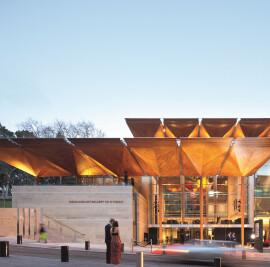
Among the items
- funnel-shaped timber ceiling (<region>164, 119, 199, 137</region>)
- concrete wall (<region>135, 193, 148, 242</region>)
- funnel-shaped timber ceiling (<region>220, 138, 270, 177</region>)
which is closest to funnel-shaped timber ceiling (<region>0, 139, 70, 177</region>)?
concrete wall (<region>135, 193, 148, 242</region>)

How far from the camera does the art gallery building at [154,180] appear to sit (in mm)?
39938

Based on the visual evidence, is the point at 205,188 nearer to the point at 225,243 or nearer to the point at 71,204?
the point at 71,204

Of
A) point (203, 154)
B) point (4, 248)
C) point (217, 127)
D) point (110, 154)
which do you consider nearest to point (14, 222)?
point (110, 154)

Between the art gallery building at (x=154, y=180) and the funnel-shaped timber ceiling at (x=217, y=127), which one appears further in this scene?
the funnel-shaped timber ceiling at (x=217, y=127)

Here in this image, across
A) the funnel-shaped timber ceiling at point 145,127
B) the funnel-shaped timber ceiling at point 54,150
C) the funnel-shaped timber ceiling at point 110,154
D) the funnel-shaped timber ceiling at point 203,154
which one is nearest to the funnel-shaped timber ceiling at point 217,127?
the funnel-shaped timber ceiling at point 145,127

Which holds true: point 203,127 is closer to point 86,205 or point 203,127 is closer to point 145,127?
point 145,127

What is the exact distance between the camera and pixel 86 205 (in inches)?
1587

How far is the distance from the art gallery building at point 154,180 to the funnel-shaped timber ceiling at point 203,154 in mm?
82

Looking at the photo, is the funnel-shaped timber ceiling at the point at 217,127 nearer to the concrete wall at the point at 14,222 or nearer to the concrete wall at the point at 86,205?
the concrete wall at the point at 86,205

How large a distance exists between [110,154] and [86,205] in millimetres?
5002

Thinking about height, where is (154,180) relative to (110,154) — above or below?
below

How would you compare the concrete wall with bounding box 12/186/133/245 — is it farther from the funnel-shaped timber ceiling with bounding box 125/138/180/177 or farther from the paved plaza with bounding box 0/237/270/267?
the paved plaza with bounding box 0/237/270/267

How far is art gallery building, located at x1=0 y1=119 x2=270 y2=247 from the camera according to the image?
39.9 m

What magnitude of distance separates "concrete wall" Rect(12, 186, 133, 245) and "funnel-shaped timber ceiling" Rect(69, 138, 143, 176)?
316 centimetres
